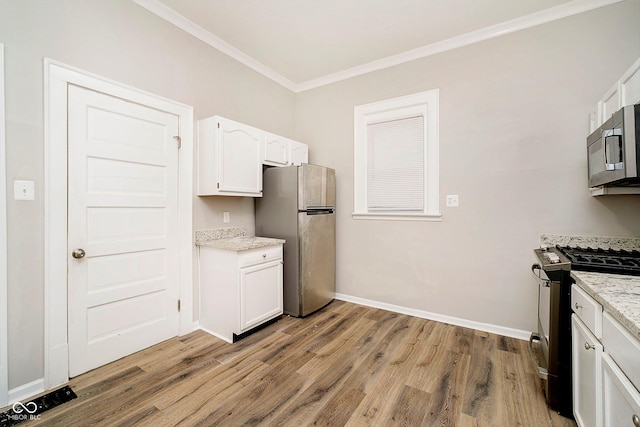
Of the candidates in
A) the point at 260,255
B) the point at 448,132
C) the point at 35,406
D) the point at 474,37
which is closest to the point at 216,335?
the point at 260,255

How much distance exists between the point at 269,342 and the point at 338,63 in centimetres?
321

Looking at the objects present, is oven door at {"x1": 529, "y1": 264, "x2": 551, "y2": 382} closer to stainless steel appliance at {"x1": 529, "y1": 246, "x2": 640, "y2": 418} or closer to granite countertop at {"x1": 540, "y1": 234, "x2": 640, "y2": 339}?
stainless steel appliance at {"x1": 529, "y1": 246, "x2": 640, "y2": 418}

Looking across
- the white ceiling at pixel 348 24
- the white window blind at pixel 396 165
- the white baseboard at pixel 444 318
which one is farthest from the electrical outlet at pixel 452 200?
the white ceiling at pixel 348 24

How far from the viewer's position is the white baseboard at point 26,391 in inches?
64.9

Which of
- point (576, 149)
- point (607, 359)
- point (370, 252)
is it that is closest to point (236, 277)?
point (370, 252)

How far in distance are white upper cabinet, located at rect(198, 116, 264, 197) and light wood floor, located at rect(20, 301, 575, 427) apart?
1.44 meters

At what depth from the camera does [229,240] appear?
2781 millimetres

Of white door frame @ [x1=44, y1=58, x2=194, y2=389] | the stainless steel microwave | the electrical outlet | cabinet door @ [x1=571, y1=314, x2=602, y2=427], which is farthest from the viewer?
the electrical outlet

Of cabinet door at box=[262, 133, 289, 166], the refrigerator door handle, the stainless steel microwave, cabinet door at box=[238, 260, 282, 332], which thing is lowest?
cabinet door at box=[238, 260, 282, 332]

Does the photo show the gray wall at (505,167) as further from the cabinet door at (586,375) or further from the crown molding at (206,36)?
the crown molding at (206,36)

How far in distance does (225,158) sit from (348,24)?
1754 mm

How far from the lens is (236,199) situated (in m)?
3.02

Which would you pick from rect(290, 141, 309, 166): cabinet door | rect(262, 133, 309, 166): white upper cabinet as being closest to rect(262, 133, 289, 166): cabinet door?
rect(262, 133, 309, 166): white upper cabinet

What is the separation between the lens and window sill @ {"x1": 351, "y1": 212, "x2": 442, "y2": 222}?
2.88 m
